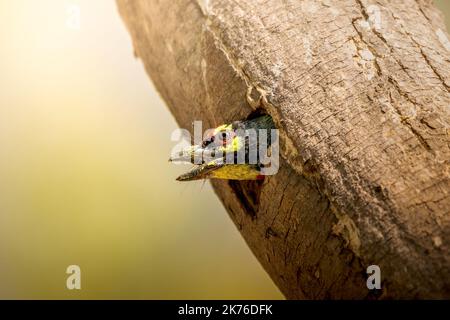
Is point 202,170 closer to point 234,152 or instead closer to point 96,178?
point 234,152

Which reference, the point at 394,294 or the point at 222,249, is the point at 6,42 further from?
the point at 394,294

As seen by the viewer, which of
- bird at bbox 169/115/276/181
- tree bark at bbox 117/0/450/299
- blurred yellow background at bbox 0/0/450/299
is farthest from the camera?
blurred yellow background at bbox 0/0/450/299

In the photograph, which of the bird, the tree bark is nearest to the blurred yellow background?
the tree bark

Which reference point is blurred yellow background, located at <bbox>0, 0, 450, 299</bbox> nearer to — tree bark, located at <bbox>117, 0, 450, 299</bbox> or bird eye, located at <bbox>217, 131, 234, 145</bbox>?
tree bark, located at <bbox>117, 0, 450, 299</bbox>

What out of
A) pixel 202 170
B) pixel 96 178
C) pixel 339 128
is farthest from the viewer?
pixel 96 178

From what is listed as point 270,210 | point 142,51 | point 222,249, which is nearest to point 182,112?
point 142,51

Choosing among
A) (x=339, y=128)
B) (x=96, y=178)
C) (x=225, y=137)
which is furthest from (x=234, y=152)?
(x=96, y=178)
